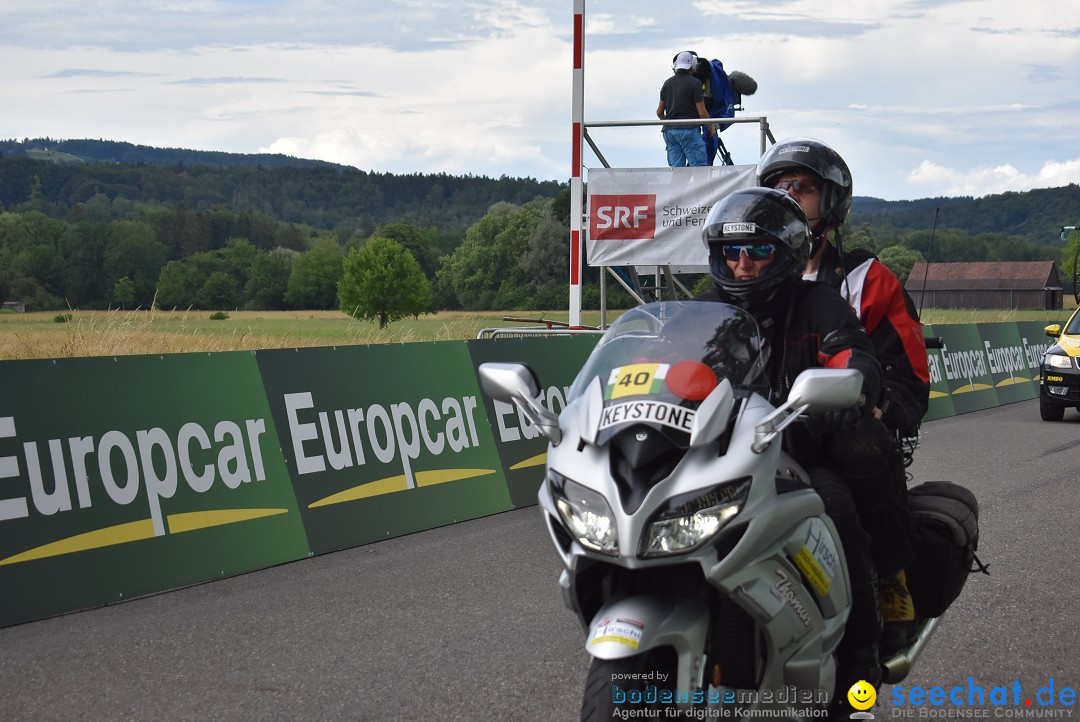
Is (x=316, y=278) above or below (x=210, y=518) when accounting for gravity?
below

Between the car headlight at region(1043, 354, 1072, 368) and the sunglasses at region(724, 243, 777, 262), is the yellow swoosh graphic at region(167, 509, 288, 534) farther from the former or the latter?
the car headlight at region(1043, 354, 1072, 368)

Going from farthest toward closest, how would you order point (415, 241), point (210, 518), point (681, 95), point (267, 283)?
point (415, 241) → point (267, 283) → point (681, 95) → point (210, 518)

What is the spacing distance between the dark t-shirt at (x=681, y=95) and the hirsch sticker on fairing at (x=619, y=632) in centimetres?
1318

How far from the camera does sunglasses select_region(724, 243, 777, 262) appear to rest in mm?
3791

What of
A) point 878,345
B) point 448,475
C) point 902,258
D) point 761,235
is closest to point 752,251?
point 761,235

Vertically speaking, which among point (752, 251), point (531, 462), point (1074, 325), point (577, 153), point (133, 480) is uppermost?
point (752, 251)

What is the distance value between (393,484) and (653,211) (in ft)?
26.2

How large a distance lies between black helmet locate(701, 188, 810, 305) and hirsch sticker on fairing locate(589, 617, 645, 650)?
Result: 1258 mm

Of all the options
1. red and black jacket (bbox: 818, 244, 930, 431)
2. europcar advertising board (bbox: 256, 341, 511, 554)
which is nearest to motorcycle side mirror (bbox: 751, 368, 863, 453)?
red and black jacket (bbox: 818, 244, 930, 431)

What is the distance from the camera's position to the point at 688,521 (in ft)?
9.66

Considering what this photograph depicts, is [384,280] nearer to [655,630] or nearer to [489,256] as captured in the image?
[489,256]

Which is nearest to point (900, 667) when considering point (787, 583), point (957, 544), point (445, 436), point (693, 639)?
point (957, 544)

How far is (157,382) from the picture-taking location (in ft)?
24.1

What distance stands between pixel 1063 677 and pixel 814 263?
210cm
